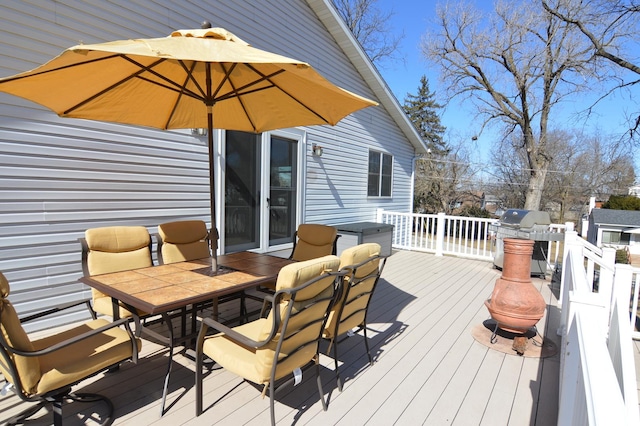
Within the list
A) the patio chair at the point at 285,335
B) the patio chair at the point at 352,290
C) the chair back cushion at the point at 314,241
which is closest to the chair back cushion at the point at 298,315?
the patio chair at the point at 285,335

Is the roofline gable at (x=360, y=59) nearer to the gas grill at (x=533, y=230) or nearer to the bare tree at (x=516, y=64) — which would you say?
the gas grill at (x=533, y=230)

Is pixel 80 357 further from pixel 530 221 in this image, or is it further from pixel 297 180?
pixel 530 221

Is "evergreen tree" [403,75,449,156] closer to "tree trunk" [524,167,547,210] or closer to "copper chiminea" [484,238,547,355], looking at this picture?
"tree trunk" [524,167,547,210]

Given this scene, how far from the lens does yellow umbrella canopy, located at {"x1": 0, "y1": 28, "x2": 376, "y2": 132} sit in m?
1.92

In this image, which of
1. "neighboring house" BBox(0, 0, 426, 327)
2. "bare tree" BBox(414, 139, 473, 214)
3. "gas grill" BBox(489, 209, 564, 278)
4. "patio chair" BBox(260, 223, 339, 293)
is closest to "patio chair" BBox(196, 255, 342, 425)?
"patio chair" BBox(260, 223, 339, 293)

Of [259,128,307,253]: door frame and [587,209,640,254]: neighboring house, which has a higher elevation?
[259,128,307,253]: door frame

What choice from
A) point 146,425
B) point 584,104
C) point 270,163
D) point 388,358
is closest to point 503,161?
point 584,104

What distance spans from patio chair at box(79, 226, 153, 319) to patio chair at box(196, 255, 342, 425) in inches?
47.4

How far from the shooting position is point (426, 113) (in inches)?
1045

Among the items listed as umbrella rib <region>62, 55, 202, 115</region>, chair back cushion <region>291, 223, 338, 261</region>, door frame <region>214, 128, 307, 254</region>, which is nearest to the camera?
umbrella rib <region>62, 55, 202, 115</region>

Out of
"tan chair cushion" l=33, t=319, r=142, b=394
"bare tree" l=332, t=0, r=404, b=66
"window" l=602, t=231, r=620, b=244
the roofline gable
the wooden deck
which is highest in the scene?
"bare tree" l=332, t=0, r=404, b=66

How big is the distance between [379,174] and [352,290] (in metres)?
6.90

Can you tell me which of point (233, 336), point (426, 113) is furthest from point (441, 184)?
point (233, 336)

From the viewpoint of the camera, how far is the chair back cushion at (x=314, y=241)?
13.6 feet
